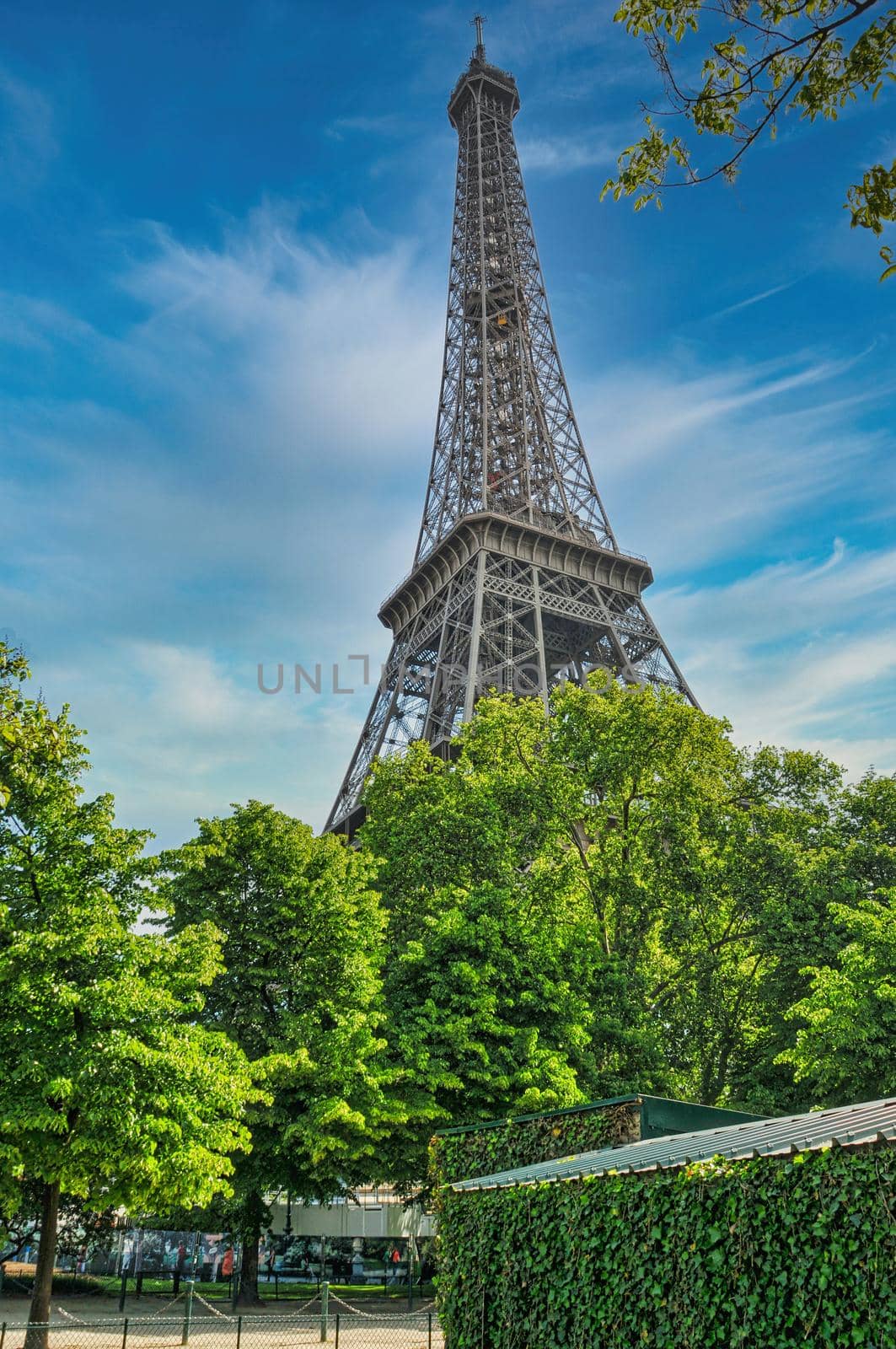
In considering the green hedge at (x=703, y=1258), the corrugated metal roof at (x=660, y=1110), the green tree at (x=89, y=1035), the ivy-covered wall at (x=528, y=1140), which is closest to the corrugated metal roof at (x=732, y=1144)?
the green hedge at (x=703, y=1258)

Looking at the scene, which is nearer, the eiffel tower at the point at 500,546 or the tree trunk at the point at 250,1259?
the tree trunk at the point at 250,1259

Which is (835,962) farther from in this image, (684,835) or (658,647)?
(658,647)

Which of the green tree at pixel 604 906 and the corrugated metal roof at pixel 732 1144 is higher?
the green tree at pixel 604 906

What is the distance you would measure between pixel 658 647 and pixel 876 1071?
31.3 metres

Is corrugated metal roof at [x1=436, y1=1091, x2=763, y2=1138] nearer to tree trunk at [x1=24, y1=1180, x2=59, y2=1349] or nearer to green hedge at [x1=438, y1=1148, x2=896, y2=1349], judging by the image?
green hedge at [x1=438, y1=1148, x2=896, y2=1349]

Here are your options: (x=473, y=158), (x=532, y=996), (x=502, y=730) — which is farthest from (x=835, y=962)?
(x=473, y=158)

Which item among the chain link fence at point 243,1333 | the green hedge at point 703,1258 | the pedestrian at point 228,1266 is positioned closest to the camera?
the green hedge at point 703,1258

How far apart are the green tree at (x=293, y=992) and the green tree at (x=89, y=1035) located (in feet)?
11.8

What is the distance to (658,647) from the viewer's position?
51500 millimetres

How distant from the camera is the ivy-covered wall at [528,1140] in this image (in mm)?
14469

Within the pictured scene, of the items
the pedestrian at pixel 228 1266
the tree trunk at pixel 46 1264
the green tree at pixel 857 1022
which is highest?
the green tree at pixel 857 1022

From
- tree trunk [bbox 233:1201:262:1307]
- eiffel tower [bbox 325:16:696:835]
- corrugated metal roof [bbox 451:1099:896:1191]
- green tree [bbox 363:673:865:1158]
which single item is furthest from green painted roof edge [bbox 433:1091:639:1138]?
eiffel tower [bbox 325:16:696:835]

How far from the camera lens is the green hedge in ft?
23.6

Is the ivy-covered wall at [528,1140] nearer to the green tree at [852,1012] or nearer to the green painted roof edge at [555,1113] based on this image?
the green painted roof edge at [555,1113]
